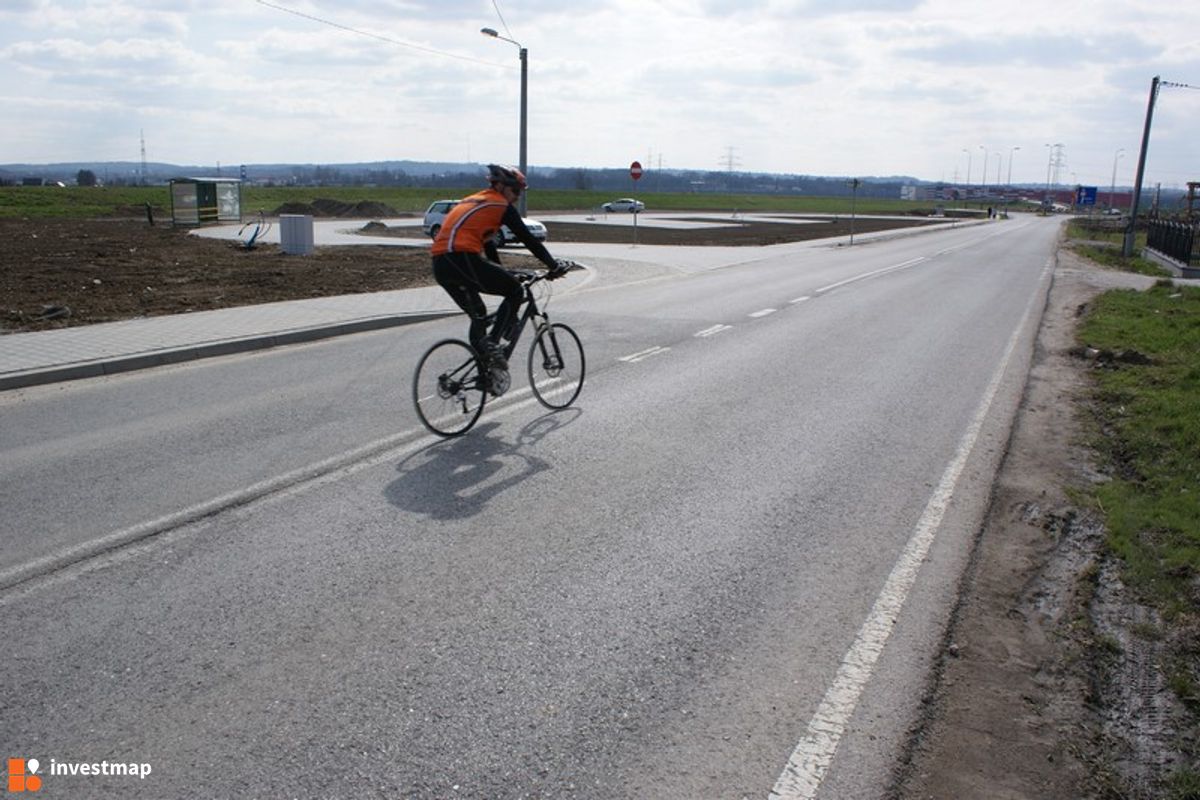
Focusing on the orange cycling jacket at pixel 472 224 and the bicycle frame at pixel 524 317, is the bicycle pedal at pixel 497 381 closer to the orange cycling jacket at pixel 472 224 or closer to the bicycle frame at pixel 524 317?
the bicycle frame at pixel 524 317

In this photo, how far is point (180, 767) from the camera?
3.23 m

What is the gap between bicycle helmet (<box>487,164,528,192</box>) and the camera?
291 inches

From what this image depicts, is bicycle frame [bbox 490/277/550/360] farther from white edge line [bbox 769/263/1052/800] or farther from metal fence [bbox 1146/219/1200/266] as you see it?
metal fence [bbox 1146/219/1200/266]

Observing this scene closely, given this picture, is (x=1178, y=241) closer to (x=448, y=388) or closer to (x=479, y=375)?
(x=479, y=375)

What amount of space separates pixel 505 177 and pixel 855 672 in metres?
4.83

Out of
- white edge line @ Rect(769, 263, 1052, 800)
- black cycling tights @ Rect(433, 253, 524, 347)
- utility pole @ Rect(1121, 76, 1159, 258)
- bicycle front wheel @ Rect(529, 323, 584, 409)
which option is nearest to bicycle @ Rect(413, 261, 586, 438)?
bicycle front wheel @ Rect(529, 323, 584, 409)

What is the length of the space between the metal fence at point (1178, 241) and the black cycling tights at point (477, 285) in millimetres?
27518

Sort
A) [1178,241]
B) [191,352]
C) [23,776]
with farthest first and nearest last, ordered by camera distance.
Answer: [1178,241] < [191,352] < [23,776]

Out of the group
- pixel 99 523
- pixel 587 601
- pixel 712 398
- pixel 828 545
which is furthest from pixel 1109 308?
pixel 99 523

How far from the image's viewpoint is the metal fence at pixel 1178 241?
28922mm

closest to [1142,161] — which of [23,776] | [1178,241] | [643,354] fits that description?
[1178,241]

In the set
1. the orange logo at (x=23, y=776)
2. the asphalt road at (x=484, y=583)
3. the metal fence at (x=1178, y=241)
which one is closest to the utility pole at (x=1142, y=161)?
the metal fence at (x=1178, y=241)

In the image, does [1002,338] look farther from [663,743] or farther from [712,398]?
[663,743]

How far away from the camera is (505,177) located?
24.5 feet
